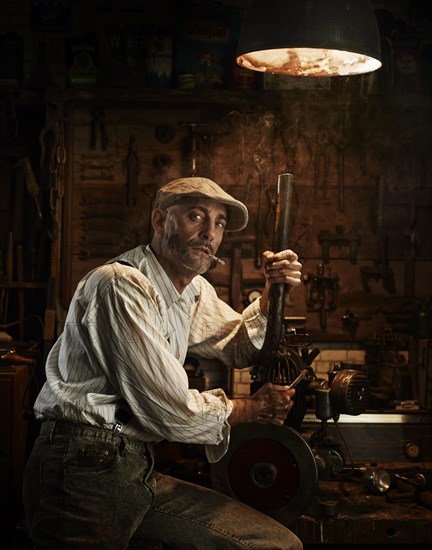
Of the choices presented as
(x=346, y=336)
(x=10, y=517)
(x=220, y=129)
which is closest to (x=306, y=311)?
(x=346, y=336)

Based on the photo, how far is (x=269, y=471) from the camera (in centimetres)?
379

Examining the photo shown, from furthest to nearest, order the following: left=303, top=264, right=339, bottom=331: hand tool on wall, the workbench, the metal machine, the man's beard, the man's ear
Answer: left=303, top=264, right=339, bottom=331: hand tool on wall, the workbench, the metal machine, the man's ear, the man's beard

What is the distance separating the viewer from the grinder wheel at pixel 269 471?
375 cm

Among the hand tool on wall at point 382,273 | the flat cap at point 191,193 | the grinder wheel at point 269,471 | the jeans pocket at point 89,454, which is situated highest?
the flat cap at point 191,193

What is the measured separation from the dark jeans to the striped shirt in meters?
0.09

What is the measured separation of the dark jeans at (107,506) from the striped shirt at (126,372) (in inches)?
3.4

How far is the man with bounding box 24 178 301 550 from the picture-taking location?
2998 millimetres

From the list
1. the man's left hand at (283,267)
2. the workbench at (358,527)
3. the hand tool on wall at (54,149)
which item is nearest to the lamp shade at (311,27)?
the man's left hand at (283,267)

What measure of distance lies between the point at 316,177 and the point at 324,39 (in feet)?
8.55

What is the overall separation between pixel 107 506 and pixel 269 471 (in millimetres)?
1001

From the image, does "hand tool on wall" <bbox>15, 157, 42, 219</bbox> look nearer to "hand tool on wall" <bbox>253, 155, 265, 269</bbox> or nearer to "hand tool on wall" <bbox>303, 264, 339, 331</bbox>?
"hand tool on wall" <bbox>253, 155, 265, 269</bbox>

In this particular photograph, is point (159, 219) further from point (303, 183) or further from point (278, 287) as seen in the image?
point (303, 183)

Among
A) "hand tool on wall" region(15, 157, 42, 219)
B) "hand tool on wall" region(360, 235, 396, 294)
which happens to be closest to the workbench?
"hand tool on wall" region(360, 235, 396, 294)

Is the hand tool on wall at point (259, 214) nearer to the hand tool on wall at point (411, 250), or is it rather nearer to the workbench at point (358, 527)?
the hand tool on wall at point (411, 250)
